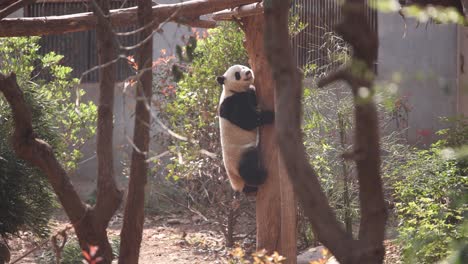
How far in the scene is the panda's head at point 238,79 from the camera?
6477 millimetres

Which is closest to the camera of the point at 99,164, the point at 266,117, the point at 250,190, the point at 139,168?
the point at 139,168

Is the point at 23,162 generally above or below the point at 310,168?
below

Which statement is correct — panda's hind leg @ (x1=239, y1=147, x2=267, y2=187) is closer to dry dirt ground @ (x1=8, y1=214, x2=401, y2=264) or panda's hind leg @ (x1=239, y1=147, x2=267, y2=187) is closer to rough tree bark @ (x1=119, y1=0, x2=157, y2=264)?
dry dirt ground @ (x1=8, y1=214, x2=401, y2=264)

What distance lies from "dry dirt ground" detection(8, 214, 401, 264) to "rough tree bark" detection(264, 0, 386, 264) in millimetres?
5117

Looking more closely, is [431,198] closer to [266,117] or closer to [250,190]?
[266,117]

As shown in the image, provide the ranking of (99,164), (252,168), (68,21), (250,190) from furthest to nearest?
1. (250,190)
2. (252,168)
3. (68,21)
4. (99,164)

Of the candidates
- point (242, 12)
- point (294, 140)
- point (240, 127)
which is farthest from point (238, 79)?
point (294, 140)

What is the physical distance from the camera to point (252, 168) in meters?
6.32

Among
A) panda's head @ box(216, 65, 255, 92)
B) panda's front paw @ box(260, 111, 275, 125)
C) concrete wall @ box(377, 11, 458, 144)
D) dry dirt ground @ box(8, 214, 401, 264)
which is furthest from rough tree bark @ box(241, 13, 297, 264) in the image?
concrete wall @ box(377, 11, 458, 144)

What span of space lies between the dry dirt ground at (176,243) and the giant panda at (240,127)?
1377 millimetres

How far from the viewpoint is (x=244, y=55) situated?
8188mm

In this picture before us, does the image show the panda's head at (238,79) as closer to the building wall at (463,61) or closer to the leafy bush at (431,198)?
the leafy bush at (431,198)

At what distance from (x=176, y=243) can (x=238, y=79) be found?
8.69 feet

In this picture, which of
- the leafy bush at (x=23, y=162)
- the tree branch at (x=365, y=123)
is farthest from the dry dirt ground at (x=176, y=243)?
the tree branch at (x=365, y=123)
